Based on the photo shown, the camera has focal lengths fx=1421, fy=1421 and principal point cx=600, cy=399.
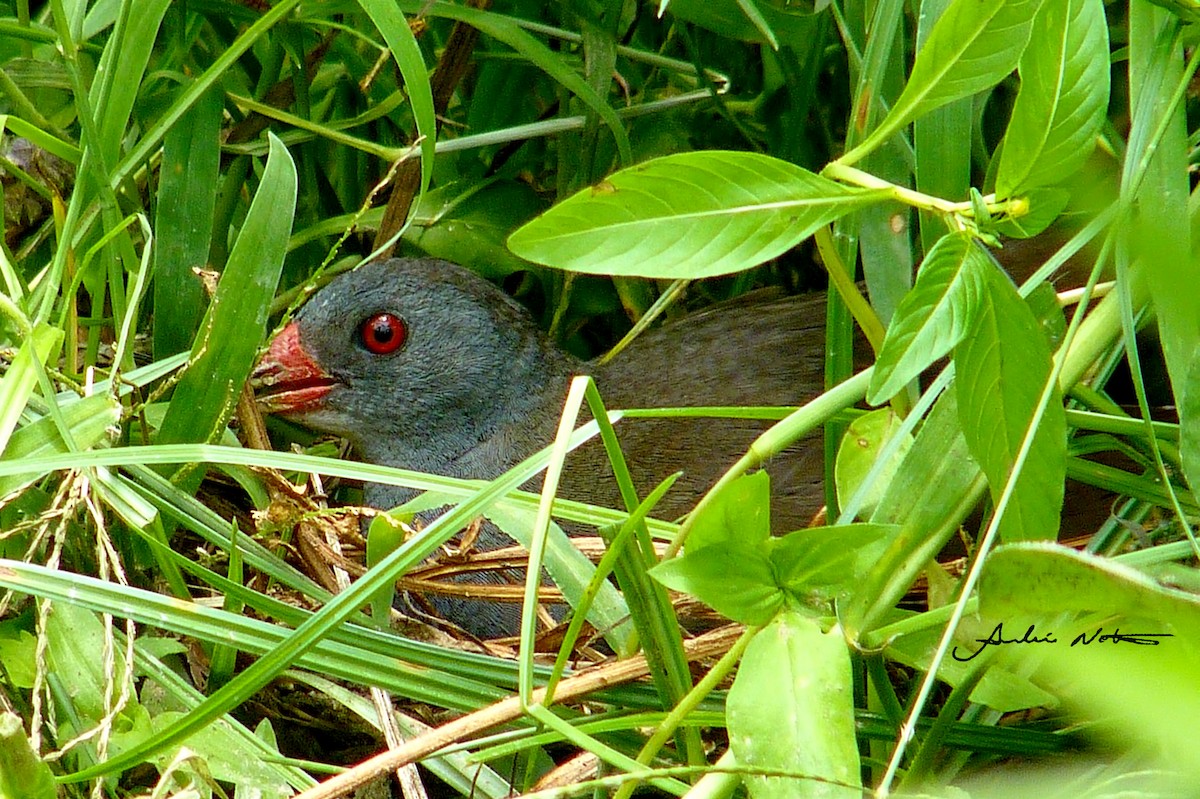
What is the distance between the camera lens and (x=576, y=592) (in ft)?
5.05

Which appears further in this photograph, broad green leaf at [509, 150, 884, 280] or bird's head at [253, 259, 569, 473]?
bird's head at [253, 259, 569, 473]

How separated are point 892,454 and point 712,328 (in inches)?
42.9

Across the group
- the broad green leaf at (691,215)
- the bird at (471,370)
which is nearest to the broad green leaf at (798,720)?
the broad green leaf at (691,215)

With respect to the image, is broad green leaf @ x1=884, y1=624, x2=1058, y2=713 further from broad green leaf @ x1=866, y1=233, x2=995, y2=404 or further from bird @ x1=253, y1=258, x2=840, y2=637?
bird @ x1=253, y1=258, x2=840, y2=637

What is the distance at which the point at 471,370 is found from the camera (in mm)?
2613

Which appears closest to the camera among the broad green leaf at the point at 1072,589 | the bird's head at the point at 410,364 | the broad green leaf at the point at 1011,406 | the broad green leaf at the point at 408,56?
the broad green leaf at the point at 1072,589

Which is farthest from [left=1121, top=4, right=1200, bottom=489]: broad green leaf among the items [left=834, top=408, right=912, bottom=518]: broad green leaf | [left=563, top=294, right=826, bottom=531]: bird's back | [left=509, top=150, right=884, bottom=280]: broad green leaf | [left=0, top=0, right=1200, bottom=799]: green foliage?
[left=563, top=294, right=826, bottom=531]: bird's back

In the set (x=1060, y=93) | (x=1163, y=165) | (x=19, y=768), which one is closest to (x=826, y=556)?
(x=1060, y=93)

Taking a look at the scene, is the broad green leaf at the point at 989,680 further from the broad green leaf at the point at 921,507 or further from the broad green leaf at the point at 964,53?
the broad green leaf at the point at 964,53

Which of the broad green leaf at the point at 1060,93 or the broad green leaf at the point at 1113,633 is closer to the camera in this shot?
the broad green leaf at the point at 1113,633

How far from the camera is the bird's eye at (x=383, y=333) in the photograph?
2.55 meters

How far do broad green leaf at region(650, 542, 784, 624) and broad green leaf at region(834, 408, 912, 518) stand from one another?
21 centimetres

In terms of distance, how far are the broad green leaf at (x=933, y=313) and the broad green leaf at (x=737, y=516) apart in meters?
0.14

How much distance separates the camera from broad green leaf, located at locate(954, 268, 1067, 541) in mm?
1169
